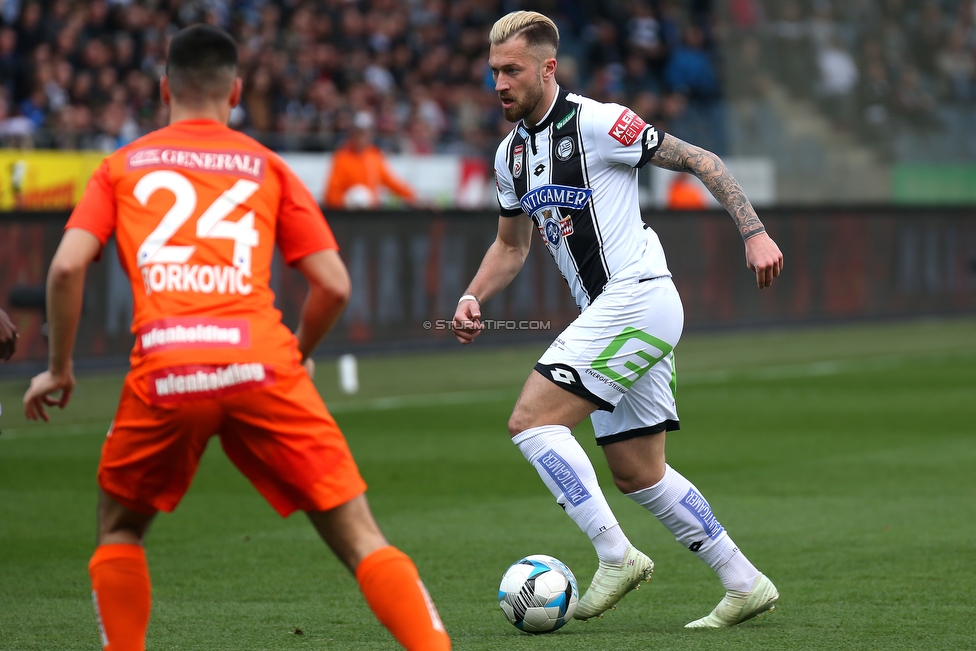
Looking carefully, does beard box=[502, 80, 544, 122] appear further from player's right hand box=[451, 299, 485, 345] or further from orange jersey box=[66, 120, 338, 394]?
orange jersey box=[66, 120, 338, 394]

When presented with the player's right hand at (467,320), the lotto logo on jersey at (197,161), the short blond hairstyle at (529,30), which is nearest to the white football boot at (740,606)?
the player's right hand at (467,320)

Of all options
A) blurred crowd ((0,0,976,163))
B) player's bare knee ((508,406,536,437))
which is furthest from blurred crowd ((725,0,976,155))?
player's bare knee ((508,406,536,437))

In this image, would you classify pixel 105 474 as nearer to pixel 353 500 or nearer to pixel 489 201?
pixel 353 500

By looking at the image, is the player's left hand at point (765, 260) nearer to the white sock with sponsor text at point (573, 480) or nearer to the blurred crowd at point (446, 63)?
the white sock with sponsor text at point (573, 480)

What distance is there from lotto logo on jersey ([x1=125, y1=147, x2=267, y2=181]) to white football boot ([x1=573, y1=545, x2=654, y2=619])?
2.27m

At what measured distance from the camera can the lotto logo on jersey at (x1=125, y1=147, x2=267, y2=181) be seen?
388 centimetres

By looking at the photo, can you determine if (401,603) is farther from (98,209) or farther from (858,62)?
(858,62)

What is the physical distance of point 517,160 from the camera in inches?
223

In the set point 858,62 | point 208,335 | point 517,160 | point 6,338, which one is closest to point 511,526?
point 517,160

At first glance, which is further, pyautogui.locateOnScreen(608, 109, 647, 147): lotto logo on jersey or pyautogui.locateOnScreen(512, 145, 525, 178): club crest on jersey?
pyautogui.locateOnScreen(512, 145, 525, 178): club crest on jersey

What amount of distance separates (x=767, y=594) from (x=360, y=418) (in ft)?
23.0

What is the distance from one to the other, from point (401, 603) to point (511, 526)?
3.88 metres

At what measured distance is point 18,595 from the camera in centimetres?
606

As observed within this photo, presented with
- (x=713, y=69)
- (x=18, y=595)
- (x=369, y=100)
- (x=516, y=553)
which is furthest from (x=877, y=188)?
(x=18, y=595)
